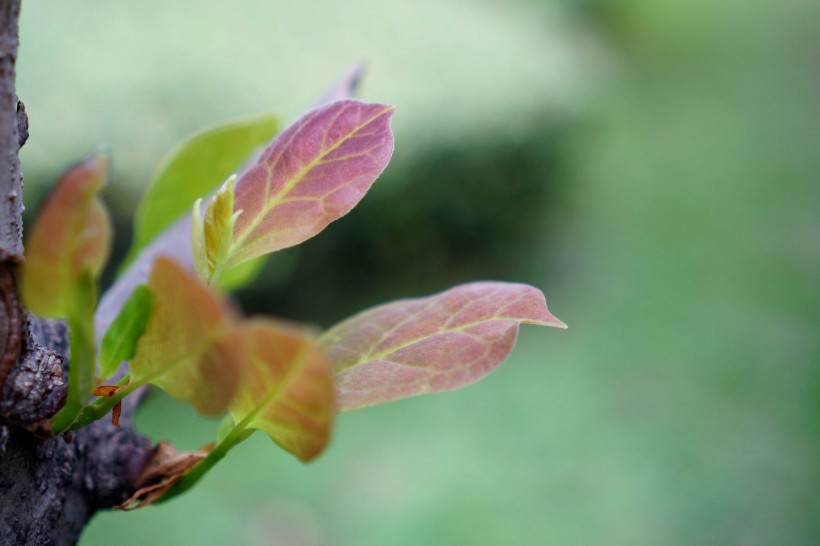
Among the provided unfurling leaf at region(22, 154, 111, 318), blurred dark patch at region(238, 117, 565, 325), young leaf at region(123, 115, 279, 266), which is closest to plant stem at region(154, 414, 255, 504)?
unfurling leaf at region(22, 154, 111, 318)

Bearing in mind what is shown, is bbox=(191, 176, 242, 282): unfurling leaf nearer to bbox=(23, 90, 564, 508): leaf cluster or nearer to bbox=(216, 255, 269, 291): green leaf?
bbox=(23, 90, 564, 508): leaf cluster

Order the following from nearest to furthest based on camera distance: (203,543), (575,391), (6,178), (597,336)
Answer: (6,178) < (203,543) < (575,391) < (597,336)

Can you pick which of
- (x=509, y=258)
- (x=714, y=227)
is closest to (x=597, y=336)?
(x=509, y=258)

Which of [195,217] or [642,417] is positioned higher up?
[195,217]

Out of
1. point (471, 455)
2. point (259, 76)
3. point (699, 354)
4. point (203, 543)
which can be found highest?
point (259, 76)

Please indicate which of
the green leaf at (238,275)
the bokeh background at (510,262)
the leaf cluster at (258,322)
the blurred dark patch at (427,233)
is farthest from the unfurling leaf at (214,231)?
the blurred dark patch at (427,233)

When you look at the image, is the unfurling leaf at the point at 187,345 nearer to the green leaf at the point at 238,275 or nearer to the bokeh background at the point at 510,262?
the green leaf at the point at 238,275

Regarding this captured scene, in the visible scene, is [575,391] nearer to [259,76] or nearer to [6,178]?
[259,76]
